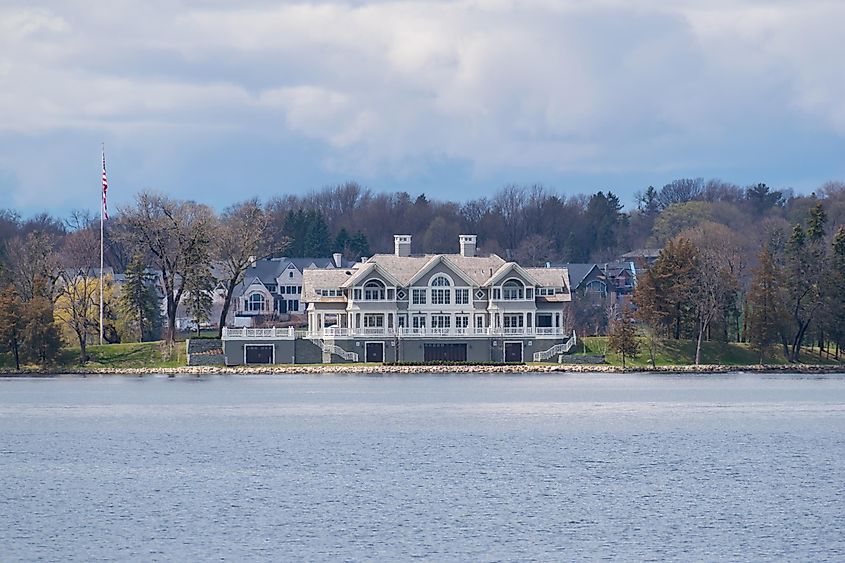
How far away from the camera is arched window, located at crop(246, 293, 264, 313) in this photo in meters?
131

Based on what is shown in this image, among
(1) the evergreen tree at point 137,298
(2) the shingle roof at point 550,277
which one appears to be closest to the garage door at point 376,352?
(2) the shingle roof at point 550,277

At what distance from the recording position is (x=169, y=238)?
9188 cm

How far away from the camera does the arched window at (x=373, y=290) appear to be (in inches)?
3573

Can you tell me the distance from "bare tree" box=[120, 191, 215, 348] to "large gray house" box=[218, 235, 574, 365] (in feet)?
16.4

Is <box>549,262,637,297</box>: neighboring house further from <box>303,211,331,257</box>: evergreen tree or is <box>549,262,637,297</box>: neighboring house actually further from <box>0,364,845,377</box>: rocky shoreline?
<box>0,364,845,377</box>: rocky shoreline

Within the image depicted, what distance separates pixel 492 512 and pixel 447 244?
12582cm

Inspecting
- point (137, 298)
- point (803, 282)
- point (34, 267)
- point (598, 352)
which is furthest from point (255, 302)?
point (803, 282)

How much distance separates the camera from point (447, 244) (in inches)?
6299

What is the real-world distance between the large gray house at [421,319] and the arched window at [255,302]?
39.0 metres

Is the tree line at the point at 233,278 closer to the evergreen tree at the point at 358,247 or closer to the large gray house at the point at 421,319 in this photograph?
the large gray house at the point at 421,319

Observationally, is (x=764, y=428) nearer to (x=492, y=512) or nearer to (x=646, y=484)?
(x=646, y=484)

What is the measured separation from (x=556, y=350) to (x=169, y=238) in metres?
24.7

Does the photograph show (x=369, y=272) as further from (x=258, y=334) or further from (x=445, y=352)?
(x=258, y=334)

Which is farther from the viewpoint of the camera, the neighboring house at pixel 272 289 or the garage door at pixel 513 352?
the neighboring house at pixel 272 289
